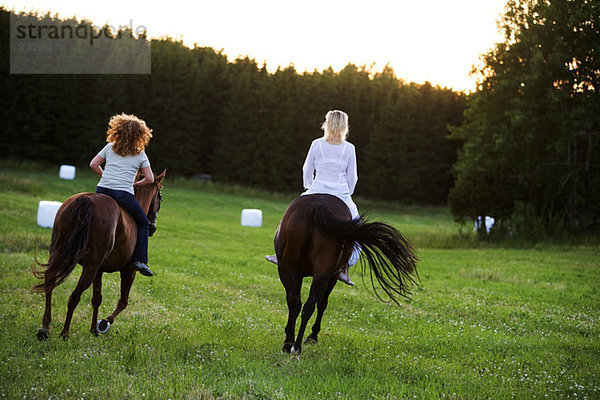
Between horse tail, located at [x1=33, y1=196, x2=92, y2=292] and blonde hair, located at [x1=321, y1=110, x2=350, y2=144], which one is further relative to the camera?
blonde hair, located at [x1=321, y1=110, x2=350, y2=144]

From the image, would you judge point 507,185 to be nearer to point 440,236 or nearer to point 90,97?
point 440,236

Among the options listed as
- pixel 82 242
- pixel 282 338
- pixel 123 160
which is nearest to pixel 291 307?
pixel 282 338

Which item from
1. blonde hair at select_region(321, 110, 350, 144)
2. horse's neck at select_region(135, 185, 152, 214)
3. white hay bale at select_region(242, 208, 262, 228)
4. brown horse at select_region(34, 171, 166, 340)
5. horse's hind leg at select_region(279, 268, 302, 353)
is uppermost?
blonde hair at select_region(321, 110, 350, 144)

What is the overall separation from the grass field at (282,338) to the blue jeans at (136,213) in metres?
1.24

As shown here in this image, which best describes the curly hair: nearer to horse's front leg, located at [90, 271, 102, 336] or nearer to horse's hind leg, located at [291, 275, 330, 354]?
horse's front leg, located at [90, 271, 102, 336]

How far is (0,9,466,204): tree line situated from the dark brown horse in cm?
5382

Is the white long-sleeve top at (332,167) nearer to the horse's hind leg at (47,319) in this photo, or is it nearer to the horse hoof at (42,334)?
the horse's hind leg at (47,319)

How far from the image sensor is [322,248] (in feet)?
25.6

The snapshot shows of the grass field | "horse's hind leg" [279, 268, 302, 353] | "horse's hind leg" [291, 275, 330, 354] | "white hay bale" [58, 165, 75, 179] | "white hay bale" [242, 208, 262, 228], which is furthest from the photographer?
"white hay bale" [58, 165, 75, 179]

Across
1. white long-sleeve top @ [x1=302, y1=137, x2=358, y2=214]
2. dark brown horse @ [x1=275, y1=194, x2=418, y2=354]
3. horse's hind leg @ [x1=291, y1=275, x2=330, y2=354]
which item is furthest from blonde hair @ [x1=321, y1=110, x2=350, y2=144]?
horse's hind leg @ [x1=291, y1=275, x2=330, y2=354]

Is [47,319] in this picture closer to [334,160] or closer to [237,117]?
[334,160]

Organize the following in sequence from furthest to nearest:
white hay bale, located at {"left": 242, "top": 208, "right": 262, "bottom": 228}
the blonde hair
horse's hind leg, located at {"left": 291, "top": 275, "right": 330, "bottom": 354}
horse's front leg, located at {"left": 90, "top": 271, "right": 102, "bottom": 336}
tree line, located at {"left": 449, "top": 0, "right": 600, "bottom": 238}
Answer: white hay bale, located at {"left": 242, "top": 208, "right": 262, "bottom": 228}
tree line, located at {"left": 449, "top": 0, "right": 600, "bottom": 238}
the blonde hair
horse's front leg, located at {"left": 90, "top": 271, "right": 102, "bottom": 336}
horse's hind leg, located at {"left": 291, "top": 275, "right": 330, "bottom": 354}

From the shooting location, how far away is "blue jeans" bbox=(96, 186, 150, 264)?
26.9ft

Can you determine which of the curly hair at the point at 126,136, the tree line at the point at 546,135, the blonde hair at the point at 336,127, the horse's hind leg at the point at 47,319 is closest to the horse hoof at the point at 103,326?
the horse's hind leg at the point at 47,319
